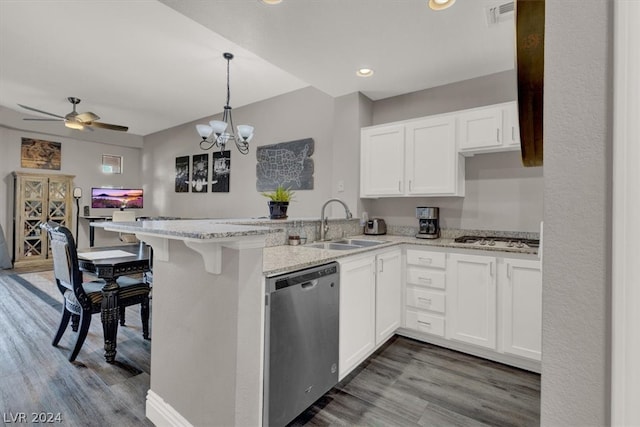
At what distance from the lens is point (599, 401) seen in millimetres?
417

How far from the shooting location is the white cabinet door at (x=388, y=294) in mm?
2387

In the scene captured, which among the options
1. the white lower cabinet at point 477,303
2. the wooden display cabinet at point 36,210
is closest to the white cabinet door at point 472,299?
the white lower cabinet at point 477,303

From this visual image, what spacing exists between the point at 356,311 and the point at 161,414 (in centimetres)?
126

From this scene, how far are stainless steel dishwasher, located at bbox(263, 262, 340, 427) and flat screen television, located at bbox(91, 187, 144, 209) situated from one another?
6870 mm

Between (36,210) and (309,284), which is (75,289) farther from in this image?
(36,210)

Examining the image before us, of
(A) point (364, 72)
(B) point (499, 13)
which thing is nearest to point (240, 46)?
(A) point (364, 72)

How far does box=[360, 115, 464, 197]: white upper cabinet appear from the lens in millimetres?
2855

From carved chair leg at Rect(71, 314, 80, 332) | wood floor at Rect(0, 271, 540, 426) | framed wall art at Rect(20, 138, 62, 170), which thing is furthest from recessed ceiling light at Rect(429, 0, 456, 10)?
framed wall art at Rect(20, 138, 62, 170)

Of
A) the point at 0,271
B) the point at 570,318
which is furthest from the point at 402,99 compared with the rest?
the point at 0,271

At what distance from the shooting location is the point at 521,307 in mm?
2229

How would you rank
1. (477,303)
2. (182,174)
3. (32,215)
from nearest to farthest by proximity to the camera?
(477,303) → (32,215) → (182,174)

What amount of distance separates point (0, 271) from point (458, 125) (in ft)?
23.8

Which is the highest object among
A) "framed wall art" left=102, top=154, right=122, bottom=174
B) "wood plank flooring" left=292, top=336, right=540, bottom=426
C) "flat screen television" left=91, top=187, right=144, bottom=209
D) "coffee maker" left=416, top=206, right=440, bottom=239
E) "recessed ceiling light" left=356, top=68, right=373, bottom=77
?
"recessed ceiling light" left=356, top=68, right=373, bottom=77

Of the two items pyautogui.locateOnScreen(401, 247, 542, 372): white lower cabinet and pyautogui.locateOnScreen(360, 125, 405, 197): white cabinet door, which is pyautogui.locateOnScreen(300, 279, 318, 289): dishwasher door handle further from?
pyautogui.locateOnScreen(360, 125, 405, 197): white cabinet door
